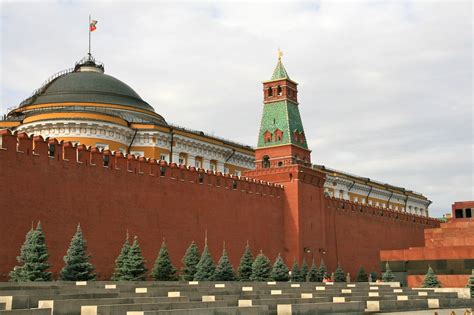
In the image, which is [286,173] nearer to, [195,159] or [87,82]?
[195,159]

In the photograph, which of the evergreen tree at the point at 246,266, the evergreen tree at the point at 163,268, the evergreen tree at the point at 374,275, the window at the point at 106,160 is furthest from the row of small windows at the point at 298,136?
the window at the point at 106,160

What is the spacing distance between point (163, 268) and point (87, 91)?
15.3 metres

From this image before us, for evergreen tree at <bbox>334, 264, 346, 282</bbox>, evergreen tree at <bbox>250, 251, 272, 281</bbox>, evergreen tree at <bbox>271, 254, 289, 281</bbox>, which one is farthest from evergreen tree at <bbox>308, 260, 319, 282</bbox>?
evergreen tree at <bbox>250, 251, 272, 281</bbox>

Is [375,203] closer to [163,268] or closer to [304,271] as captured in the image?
[304,271]

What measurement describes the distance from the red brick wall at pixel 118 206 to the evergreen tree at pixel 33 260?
92cm

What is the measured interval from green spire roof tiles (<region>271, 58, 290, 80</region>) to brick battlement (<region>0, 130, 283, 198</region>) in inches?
278

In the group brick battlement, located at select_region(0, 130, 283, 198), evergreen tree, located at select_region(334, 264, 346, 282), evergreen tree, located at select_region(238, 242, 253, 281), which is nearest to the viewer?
brick battlement, located at select_region(0, 130, 283, 198)

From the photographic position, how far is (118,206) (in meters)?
25.7

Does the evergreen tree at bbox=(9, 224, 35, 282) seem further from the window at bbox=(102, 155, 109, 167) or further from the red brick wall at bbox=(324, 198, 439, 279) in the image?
the red brick wall at bbox=(324, 198, 439, 279)

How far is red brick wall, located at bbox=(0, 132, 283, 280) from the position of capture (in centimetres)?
2202

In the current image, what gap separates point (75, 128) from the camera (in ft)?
111

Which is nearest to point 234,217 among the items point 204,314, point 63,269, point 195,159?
point 195,159

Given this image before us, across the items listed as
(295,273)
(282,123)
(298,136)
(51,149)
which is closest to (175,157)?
(282,123)

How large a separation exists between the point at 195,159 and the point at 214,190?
29.9 feet
